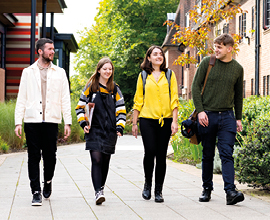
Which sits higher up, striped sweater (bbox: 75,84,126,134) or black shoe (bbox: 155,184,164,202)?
striped sweater (bbox: 75,84,126,134)

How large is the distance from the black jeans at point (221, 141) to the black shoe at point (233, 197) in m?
0.06

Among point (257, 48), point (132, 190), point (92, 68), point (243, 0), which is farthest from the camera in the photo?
point (92, 68)

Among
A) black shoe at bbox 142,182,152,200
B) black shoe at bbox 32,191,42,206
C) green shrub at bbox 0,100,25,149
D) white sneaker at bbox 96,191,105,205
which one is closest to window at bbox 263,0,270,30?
green shrub at bbox 0,100,25,149

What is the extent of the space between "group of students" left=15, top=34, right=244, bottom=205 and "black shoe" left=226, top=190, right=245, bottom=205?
0.02 m

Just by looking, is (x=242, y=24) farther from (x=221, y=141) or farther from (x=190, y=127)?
(x=221, y=141)

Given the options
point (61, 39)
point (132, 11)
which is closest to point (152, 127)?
point (61, 39)

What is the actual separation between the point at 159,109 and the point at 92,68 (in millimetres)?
38146

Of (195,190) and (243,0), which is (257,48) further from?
(195,190)

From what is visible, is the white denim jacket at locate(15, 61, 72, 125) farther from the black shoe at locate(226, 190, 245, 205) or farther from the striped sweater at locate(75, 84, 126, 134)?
the black shoe at locate(226, 190, 245, 205)

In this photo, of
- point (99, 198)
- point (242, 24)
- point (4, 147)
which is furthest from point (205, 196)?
point (242, 24)

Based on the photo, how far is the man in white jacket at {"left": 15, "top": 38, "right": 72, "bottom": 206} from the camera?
18.6ft

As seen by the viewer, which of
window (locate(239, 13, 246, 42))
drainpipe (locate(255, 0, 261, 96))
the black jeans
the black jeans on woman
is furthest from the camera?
window (locate(239, 13, 246, 42))

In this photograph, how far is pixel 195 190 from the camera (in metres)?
6.92

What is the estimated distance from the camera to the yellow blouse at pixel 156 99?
5883 mm
